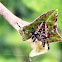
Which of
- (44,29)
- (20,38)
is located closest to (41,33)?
(44,29)

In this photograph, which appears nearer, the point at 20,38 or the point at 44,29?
the point at 44,29

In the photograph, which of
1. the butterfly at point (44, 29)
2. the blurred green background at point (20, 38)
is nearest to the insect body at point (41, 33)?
the butterfly at point (44, 29)

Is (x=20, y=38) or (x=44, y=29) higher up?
(x=20, y=38)

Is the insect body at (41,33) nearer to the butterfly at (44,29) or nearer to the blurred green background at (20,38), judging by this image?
the butterfly at (44,29)

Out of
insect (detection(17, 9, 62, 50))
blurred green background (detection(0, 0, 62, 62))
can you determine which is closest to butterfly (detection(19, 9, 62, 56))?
insect (detection(17, 9, 62, 50))

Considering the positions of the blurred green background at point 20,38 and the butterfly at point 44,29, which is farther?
the blurred green background at point 20,38

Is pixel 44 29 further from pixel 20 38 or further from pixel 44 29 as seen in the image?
pixel 20 38

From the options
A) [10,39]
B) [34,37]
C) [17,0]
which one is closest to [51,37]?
[34,37]

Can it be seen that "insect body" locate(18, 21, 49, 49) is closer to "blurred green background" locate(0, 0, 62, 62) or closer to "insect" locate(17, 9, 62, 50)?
"insect" locate(17, 9, 62, 50)

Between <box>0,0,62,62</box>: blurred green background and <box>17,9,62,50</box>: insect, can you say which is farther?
<box>0,0,62,62</box>: blurred green background
